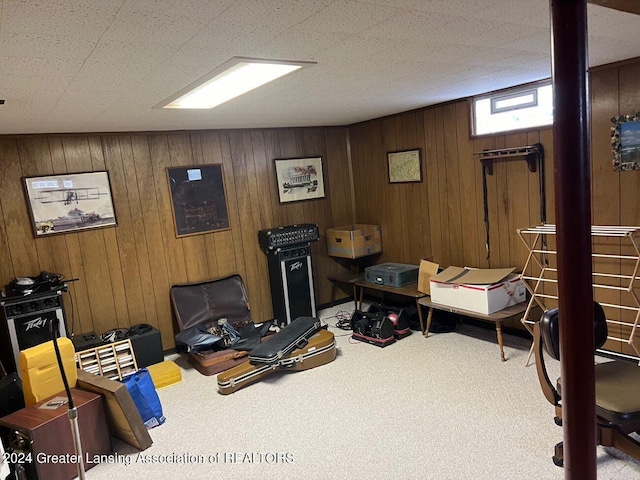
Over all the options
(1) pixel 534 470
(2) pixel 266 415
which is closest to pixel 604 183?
(1) pixel 534 470

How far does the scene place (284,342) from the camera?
3.95 metres

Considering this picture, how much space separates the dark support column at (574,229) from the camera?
3.58 feet

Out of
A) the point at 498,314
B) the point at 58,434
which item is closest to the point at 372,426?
the point at 498,314

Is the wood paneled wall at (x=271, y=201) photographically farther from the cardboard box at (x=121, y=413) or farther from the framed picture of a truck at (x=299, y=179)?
the cardboard box at (x=121, y=413)

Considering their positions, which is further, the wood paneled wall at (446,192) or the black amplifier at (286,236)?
the black amplifier at (286,236)

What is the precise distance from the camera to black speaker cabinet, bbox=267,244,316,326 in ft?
16.8

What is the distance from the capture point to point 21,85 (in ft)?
7.55

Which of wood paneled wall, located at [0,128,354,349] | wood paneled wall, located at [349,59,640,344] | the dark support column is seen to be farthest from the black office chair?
wood paneled wall, located at [0,128,354,349]

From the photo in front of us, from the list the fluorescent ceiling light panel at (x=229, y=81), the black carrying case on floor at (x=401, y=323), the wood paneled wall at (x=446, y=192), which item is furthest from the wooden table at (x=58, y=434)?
the wood paneled wall at (x=446, y=192)

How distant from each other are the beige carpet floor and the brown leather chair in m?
0.74

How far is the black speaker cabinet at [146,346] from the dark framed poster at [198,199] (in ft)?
3.47

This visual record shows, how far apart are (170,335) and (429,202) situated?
9.98 ft

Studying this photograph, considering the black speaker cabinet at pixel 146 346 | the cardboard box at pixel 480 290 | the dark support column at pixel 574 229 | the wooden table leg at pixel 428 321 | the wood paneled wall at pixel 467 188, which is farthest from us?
the wooden table leg at pixel 428 321

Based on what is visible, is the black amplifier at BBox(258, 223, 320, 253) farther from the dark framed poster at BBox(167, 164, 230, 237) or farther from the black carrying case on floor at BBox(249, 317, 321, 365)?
the black carrying case on floor at BBox(249, 317, 321, 365)
